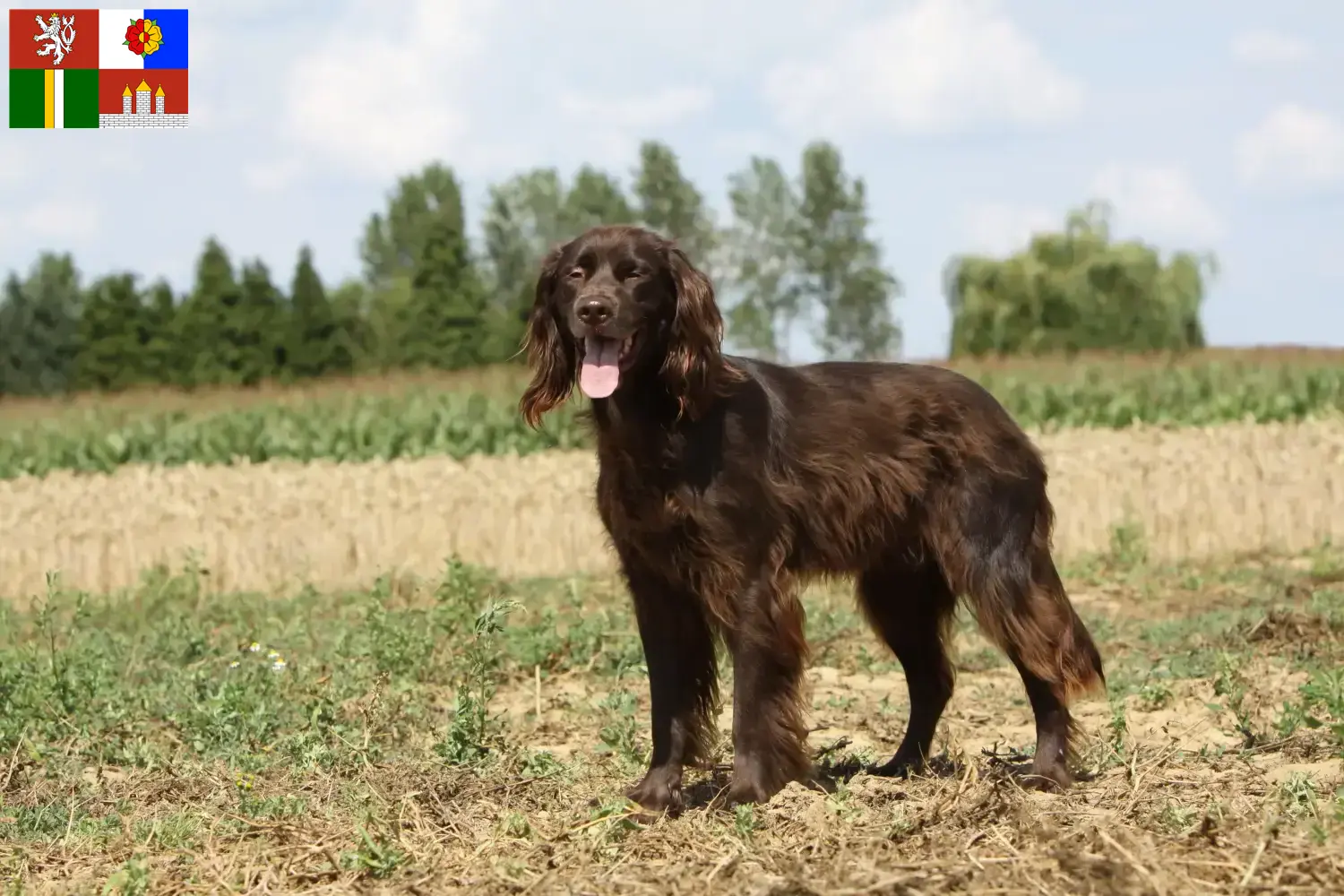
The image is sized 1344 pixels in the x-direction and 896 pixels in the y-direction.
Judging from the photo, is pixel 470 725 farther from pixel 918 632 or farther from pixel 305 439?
pixel 305 439

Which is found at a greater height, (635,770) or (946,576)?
(946,576)

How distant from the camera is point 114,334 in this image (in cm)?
4200

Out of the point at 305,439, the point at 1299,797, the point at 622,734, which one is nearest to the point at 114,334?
the point at 305,439

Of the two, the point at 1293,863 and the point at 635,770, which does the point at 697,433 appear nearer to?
the point at 635,770

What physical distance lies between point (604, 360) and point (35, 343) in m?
48.4

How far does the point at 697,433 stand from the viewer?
5422 mm

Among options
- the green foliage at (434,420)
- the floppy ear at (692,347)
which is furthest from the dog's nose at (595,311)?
the green foliage at (434,420)

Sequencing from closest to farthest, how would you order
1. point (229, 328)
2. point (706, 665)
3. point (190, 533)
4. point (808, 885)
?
point (808, 885) < point (706, 665) < point (190, 533) < point (229, 328)

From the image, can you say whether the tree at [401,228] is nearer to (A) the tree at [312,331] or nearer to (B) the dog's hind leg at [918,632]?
(A) the tree at [312,331]

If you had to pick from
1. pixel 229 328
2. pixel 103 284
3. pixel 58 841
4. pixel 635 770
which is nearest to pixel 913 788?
pixel 635 770

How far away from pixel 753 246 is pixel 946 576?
57032 mm

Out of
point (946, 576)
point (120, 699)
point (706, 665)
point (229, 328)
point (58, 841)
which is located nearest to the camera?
point (58, 841)

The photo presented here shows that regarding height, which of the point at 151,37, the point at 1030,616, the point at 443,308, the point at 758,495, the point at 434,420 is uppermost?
the point at 151,37

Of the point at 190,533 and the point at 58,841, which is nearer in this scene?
the point at 58,841
